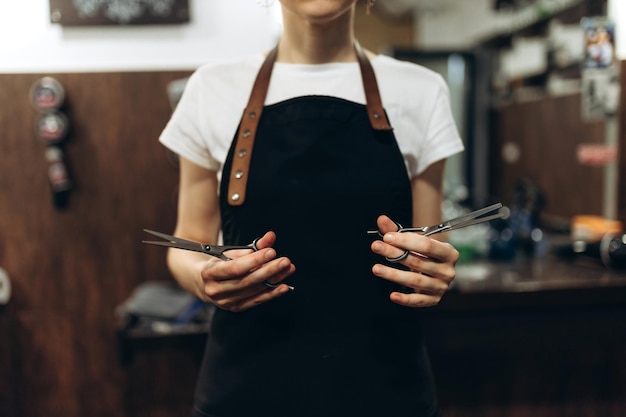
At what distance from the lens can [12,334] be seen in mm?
2361

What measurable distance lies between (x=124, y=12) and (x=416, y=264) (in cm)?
179

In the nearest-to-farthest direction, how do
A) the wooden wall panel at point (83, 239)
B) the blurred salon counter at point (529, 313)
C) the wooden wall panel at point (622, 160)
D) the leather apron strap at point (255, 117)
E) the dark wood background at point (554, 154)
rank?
the leather apron strap at point (255, 117)
the blurred salon counter at point (529, 313)
the wooden wall panel at point (83, 239)
the wooden wall panel at point (622, 160)
the dark wood background at point (554, 154)

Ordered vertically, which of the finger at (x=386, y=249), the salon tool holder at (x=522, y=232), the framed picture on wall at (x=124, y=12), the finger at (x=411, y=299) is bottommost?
the salon tool holder at (x=522, y=232)

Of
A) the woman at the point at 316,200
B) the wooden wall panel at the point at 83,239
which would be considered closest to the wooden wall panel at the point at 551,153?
the wooden wall panel at the point at 83,239

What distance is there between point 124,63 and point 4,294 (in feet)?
3.40

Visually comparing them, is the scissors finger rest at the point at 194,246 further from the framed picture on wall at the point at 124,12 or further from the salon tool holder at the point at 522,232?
the salon tool holder at the point at 522,232

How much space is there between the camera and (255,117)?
3.52 feet

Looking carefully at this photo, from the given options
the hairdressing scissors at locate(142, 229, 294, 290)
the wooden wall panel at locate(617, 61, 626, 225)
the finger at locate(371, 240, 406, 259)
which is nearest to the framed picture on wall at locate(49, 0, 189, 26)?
the hairdressing scissors at locate(142, 229, 294, 290)

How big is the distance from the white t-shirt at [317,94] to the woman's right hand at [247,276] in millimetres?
242

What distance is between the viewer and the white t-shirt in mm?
1089

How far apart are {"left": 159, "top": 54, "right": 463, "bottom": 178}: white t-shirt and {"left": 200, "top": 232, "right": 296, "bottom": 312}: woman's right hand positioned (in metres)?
0.24

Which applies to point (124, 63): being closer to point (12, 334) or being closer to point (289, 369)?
point (12, 334)

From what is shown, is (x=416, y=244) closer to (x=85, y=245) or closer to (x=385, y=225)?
(x=385, y=225)

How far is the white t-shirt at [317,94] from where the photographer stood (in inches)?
42.9
